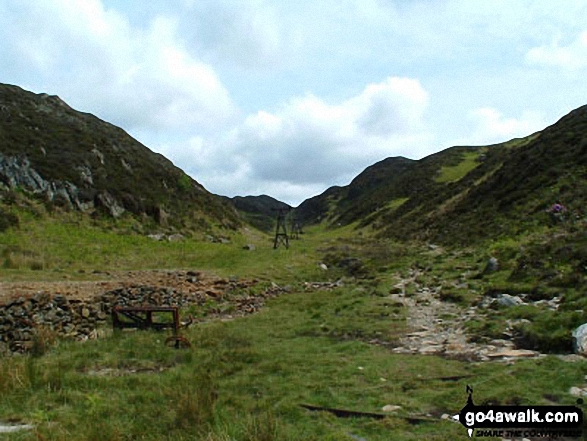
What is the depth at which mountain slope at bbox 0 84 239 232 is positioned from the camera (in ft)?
112

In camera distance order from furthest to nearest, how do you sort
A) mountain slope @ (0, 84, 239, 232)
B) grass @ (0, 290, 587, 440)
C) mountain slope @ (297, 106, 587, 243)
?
mountain slope @ (0, 84, 239, 232), mountain slope @ (297, 106, 587, 243), grass @ (0, 290, 587, 440)

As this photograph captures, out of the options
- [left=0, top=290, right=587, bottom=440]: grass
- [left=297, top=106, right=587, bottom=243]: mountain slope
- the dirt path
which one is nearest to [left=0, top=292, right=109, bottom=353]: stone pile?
[left=0, top=290, right=587, bottom=440]: grass

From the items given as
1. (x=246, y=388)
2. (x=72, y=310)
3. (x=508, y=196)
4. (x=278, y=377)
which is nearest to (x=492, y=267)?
(x=278, y=377)

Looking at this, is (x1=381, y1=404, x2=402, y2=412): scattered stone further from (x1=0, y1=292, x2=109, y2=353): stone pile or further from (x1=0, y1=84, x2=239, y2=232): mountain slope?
(x1=0, y1=84, x2=239, y2=232): mountain slope

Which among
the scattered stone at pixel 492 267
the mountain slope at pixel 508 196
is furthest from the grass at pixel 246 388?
the mountain slope at pixel 508 196

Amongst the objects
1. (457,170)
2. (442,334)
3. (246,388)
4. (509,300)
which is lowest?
(246,388)

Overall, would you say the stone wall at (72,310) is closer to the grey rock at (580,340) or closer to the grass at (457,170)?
the grey rock at (580,340)

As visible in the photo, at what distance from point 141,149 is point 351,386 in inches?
2456

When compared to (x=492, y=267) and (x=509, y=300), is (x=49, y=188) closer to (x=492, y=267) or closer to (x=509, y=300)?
(x=492, y=267)

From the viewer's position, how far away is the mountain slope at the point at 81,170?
3425 cm

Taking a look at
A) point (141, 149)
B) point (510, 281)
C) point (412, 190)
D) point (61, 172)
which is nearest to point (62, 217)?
point (61, 172)

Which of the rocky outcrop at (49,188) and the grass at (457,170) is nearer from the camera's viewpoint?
the rocky outcrop at (49,188)

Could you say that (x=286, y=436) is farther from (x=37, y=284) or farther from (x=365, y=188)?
(x=365, y=188)

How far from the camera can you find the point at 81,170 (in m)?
39.4
